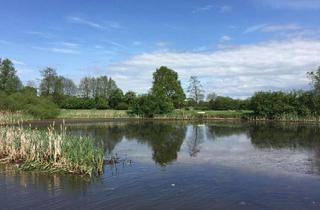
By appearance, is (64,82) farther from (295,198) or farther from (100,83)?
(295,198)

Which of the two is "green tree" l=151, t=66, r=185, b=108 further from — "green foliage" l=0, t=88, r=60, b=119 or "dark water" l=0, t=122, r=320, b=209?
"dark water" l=0, t=122, r=320, b=209

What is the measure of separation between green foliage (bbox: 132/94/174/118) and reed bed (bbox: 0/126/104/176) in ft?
184

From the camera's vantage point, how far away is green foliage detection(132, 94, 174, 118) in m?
78.1

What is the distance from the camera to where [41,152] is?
66.8ft

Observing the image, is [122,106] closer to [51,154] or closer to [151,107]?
[151,107]

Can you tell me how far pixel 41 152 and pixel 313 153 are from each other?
66.2 feet

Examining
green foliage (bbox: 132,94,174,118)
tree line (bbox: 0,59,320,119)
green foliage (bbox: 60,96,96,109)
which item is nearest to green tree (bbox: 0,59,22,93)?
tree line (bbox: 0,59,320,119)

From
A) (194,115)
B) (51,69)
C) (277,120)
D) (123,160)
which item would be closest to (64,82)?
(51,69)

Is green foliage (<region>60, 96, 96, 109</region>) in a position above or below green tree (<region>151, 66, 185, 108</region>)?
below

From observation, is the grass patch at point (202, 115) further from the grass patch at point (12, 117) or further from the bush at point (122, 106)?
the grass patch at point (12, 117)

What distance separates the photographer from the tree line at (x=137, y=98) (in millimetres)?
67331

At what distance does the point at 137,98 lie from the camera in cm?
8294

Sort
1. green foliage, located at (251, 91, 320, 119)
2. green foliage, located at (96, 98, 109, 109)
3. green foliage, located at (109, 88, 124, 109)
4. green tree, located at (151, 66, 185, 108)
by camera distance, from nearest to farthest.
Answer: green foliage, located at (251, 91, 320, 119) < green foliage, located at (96, 98, 109, 109) < green tree, located at (151, 66, 185, 108) < green foliage, located at (109, 88, 124, 109)

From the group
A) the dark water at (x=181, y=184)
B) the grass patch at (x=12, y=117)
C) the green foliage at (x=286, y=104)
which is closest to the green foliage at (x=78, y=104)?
the grass patch at (x=12, y=117)
